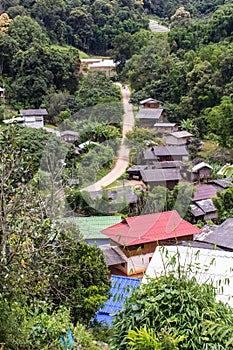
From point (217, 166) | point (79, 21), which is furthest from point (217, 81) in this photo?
point (79, 21)

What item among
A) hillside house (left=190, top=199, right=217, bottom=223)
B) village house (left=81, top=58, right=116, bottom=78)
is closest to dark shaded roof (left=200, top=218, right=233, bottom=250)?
hillside house (left=190, top=199, right=217, bottom=223)

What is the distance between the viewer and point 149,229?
8250 mm

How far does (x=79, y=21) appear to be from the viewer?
84.4 ft

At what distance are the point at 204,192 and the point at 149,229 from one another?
4598 millimetres

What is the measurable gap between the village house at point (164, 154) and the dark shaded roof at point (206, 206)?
7.86ft

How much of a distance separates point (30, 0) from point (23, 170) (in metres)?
25.1

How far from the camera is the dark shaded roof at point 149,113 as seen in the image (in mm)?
16984

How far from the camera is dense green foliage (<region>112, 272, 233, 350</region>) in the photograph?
2.36 m

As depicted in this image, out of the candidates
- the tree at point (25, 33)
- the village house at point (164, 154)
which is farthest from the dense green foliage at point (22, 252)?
the tree at point (25, 33)

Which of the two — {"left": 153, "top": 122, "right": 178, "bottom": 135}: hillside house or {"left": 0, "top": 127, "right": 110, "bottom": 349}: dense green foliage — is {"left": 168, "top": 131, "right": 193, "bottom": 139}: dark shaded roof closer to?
{"left": 153, "top": 122, "right": 178, "bottom": 135}: hillside house

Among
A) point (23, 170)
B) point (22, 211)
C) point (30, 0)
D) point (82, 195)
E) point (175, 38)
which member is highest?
point (30, 0)

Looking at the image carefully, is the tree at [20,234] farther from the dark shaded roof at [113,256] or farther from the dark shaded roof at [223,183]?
the dark shaded roof at [223,183]

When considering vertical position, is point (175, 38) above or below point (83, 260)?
above

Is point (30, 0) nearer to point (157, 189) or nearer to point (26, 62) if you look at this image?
point (26, 62)
